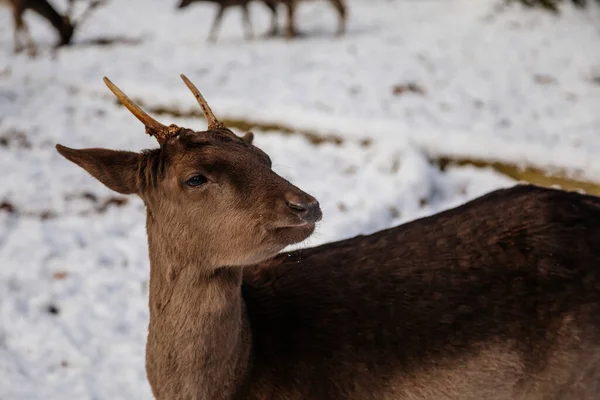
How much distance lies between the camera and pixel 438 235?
298cm

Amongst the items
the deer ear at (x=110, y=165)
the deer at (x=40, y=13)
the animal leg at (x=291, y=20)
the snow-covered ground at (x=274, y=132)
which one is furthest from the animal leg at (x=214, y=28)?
the deer ear at (x=110, y=165)

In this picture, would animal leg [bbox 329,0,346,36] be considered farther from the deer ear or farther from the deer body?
the deer ear

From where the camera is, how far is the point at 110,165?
260cm

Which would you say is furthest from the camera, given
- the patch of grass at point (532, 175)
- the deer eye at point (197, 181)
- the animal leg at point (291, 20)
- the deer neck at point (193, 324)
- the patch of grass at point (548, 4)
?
the animal leg at point (291, 20)

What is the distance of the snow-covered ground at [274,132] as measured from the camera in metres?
4.43

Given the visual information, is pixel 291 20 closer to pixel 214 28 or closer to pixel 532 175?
pixel 214 28

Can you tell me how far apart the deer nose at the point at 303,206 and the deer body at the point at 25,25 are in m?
11.6

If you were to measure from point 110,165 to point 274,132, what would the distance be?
4848 millimetres

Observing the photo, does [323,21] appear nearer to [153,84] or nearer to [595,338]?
[153,84]

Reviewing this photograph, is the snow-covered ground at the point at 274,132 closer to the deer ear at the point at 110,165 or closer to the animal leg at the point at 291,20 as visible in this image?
the animal leg at the point at 291,20

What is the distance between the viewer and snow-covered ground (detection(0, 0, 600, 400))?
14.5 ft

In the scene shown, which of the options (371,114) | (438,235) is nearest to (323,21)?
(371,114)

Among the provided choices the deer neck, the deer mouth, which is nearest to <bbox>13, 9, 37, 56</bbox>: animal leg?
the deer neck

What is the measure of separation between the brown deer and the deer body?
36.8 ft
